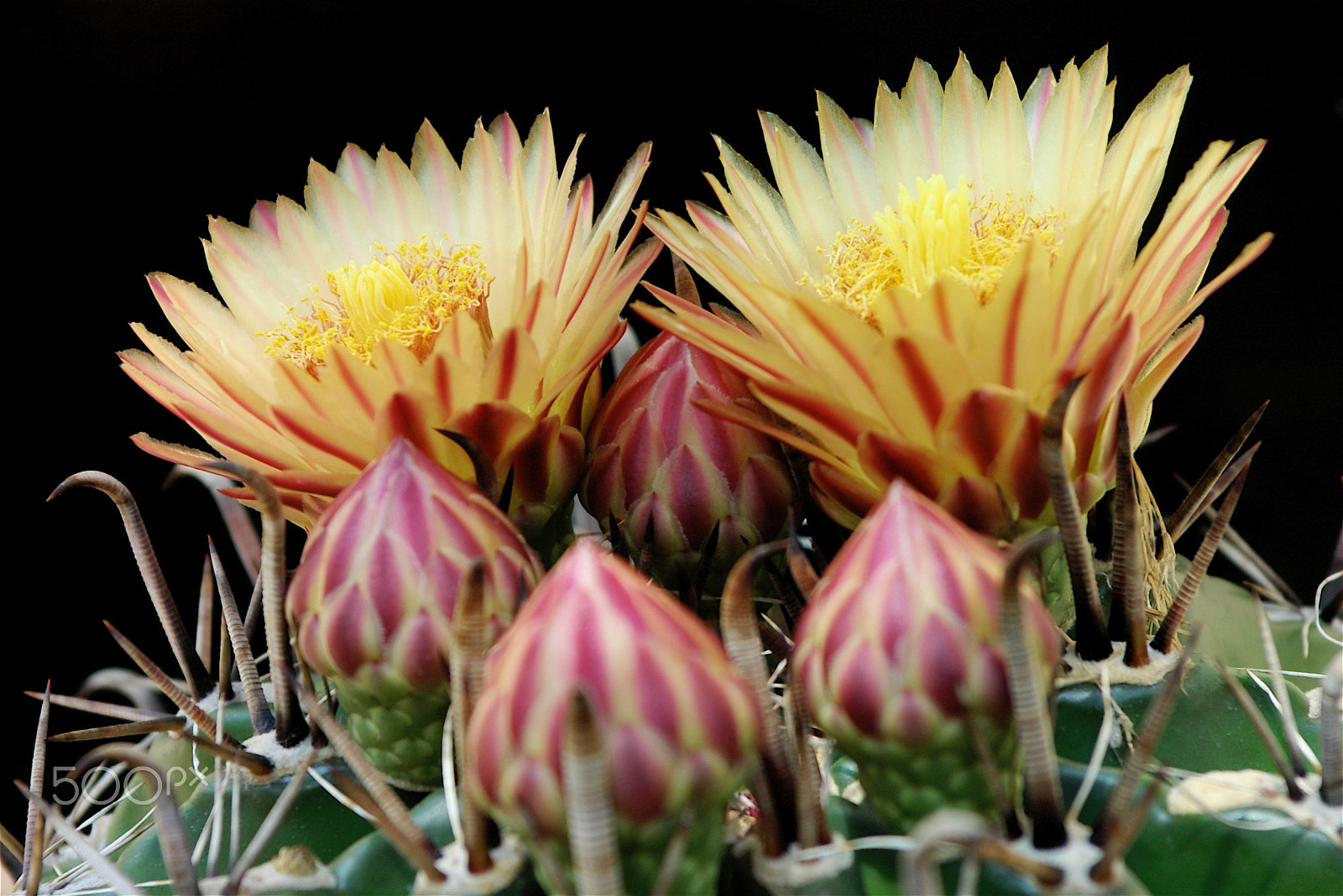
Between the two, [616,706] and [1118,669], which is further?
[1118,669]

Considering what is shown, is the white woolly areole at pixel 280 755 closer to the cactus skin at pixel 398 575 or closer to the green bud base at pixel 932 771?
the cactus skin at pixel 398 575

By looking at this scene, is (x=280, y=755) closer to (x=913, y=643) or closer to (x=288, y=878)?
(x=288, y=878)

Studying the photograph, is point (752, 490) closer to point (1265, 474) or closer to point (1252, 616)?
point (1252, 616)

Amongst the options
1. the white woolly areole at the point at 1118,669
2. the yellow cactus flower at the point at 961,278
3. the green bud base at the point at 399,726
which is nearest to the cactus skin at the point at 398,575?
the green bud base at the point at 399,726

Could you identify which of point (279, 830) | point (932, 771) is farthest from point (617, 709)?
point (279, 830)

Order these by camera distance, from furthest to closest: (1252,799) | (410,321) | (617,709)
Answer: (410,321)
(1252,799)
(617,709)

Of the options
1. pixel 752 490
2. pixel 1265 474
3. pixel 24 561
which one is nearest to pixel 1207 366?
pixel 1265 474
